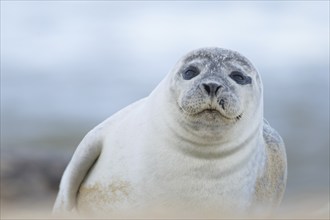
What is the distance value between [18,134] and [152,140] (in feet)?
29.2

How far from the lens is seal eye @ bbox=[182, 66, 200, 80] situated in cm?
648

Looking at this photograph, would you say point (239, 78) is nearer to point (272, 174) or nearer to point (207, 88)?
point (207, 88)

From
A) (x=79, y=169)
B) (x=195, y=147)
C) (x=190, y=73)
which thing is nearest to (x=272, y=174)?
(x=195, y=147)

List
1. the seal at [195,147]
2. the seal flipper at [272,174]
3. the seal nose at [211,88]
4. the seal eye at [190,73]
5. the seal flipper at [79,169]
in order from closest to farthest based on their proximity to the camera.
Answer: the seal nose at [211,88] < the seal at [195,147] < the seal eye at [190,73] < the seal flipper at [272,174] < the seal flipper at [79,169]

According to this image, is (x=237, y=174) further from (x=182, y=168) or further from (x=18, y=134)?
(x=18, y=134)

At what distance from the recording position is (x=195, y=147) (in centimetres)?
652

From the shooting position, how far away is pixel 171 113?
6.52 metres

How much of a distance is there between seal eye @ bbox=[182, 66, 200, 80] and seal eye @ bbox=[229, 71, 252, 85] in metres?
0.21

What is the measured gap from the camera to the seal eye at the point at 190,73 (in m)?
6.48

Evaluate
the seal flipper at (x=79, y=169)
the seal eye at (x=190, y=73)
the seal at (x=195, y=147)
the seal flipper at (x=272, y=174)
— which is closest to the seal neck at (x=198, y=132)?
the seal at (x=195, y=147)

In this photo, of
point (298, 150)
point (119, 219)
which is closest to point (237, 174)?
point (119, 219)

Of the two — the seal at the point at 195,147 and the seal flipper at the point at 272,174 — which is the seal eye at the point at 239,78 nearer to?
the seal at the point at 195,147

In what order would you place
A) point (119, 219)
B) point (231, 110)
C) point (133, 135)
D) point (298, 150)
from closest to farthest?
point (119, 219)
point (231, 110)
point (133, 135)
point (298, 150)

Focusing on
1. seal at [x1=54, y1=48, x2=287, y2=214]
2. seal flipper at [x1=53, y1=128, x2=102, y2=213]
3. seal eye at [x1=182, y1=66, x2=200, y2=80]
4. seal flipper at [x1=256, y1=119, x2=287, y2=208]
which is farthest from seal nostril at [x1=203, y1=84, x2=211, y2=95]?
seal flipper at [x1=53, y1=128, x2=102, y2=213]
